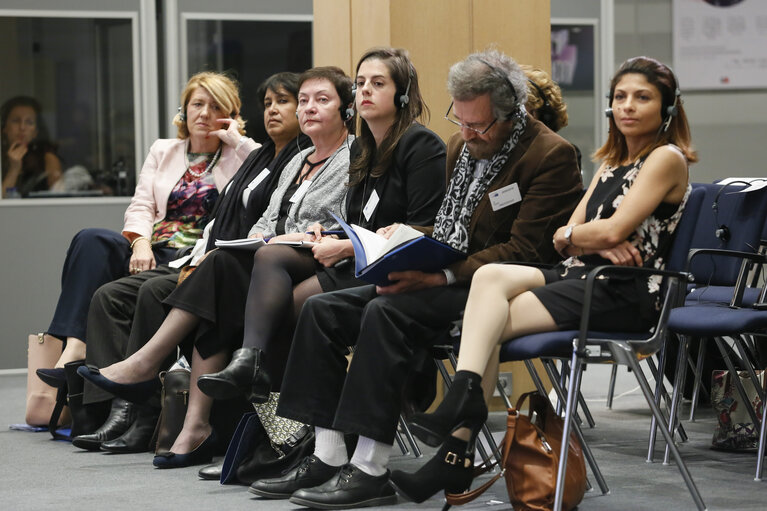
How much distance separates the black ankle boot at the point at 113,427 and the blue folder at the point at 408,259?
1513mm

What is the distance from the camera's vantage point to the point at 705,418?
4.81 meters

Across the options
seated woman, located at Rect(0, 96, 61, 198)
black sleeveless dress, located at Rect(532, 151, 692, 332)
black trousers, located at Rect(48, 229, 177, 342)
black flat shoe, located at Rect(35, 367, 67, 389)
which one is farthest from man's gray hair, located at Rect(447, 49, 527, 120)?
seated woman, located at Rect(0, 96, 61, 198)

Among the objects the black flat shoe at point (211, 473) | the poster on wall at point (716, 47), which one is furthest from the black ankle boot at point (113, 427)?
the poster on wall at point (716, 47)

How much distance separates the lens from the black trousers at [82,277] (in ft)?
15.4

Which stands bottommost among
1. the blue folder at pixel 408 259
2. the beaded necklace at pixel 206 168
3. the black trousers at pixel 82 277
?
the black trousers at pixel 82 277

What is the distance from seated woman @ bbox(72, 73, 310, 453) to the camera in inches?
166

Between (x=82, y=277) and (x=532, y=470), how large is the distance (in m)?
2.54

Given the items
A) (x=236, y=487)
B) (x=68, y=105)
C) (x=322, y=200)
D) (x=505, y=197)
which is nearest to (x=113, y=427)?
(x=236, y=487)

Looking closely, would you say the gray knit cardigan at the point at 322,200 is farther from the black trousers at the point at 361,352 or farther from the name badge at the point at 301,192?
the black trousers at the point at 361,352

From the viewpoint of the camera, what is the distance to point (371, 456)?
3.10m

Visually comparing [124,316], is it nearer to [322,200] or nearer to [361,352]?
[322,200]

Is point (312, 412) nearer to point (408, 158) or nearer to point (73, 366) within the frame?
point (408, 158)

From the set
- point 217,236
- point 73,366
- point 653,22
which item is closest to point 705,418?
point 217,236

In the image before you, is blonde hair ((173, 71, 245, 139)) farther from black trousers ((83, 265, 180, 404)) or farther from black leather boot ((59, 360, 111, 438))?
black leather boot ((59, 360, 111, 438))
